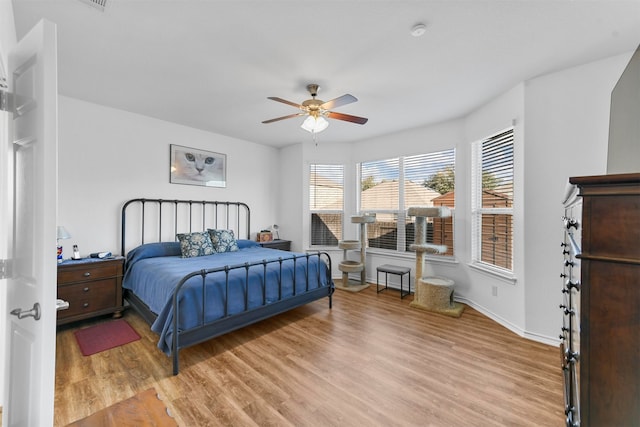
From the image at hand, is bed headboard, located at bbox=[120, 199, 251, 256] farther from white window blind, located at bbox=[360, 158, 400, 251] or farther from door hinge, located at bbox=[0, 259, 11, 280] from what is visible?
door hinge, located at bbox=[0, 259, 11, 280]

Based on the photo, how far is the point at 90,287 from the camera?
120 inches

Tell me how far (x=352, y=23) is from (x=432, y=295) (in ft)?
10.6

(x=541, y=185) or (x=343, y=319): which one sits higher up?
(x=541, y=185)

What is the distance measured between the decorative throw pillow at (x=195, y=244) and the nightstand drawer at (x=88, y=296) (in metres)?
0.85

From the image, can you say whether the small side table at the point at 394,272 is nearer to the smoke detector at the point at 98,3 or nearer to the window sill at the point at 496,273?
the window sill at the point at 496,273

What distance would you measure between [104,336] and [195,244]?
1383mm

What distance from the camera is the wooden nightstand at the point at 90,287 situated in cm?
285

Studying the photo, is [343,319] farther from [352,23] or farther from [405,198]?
[352,23]

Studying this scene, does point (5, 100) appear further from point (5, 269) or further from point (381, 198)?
point (381, 198)

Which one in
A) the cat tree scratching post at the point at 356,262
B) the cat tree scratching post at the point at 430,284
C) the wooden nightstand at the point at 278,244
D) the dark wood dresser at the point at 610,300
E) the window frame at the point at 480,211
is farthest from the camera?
the wooden nightstand at the point at 278,244

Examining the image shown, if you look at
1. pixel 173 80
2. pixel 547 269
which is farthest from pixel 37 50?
pixel 547 269

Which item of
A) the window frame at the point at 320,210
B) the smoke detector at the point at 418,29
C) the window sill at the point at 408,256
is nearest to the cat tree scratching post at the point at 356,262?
the window sill at the point at 408,256

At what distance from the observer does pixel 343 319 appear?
3.29 metres

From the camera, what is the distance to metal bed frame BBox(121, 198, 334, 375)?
7.62 feet
